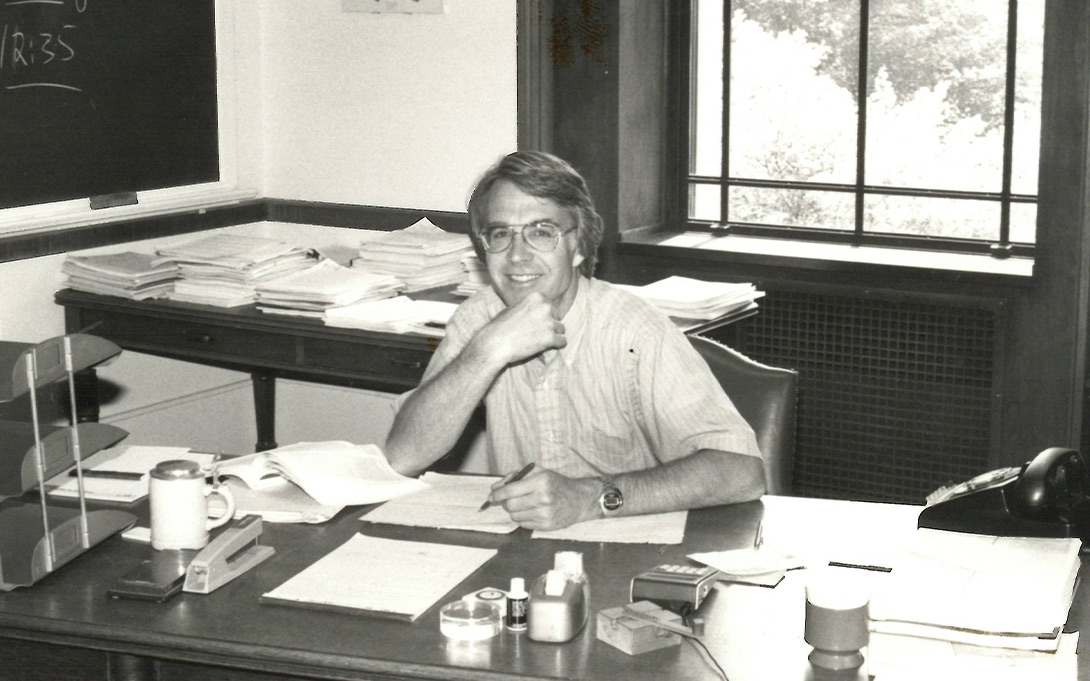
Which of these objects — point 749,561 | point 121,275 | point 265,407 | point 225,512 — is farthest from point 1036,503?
point 265,407

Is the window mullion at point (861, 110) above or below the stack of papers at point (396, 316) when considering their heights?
above

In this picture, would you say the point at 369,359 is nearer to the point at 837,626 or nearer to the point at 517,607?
the point at 517,607

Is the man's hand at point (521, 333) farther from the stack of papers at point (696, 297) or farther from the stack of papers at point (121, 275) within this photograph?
the stack of papers at point (121, 275)

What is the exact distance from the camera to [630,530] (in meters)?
2.03

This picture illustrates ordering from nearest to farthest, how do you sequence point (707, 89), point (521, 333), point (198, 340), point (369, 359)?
1. point (521, 333)
2. point (369, 359)
3. point (198, 340)
4. point (707, 89)

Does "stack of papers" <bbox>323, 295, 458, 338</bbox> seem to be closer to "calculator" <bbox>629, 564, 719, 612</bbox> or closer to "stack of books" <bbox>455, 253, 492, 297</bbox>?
"stack of books" <bbox>455, 253, 492, 297</bbox>

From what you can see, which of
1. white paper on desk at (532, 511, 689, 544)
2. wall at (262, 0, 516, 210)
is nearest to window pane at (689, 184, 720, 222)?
wall at (262, 0, 516, 210)

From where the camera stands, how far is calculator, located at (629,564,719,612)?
66.9 inches

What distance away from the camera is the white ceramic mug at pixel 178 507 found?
76.8 inches

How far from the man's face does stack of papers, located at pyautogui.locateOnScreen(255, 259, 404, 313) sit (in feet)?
3.56

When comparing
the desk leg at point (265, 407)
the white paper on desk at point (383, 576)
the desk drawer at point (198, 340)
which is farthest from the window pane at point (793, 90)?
the white paper on desk at point (383, 576)

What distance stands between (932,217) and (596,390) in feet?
5.81

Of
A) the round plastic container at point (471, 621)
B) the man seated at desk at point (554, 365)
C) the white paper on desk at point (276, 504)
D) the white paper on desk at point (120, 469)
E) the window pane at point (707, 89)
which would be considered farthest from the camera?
the window pane at point (707, 89)

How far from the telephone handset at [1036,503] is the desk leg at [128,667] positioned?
1125 millimetres
